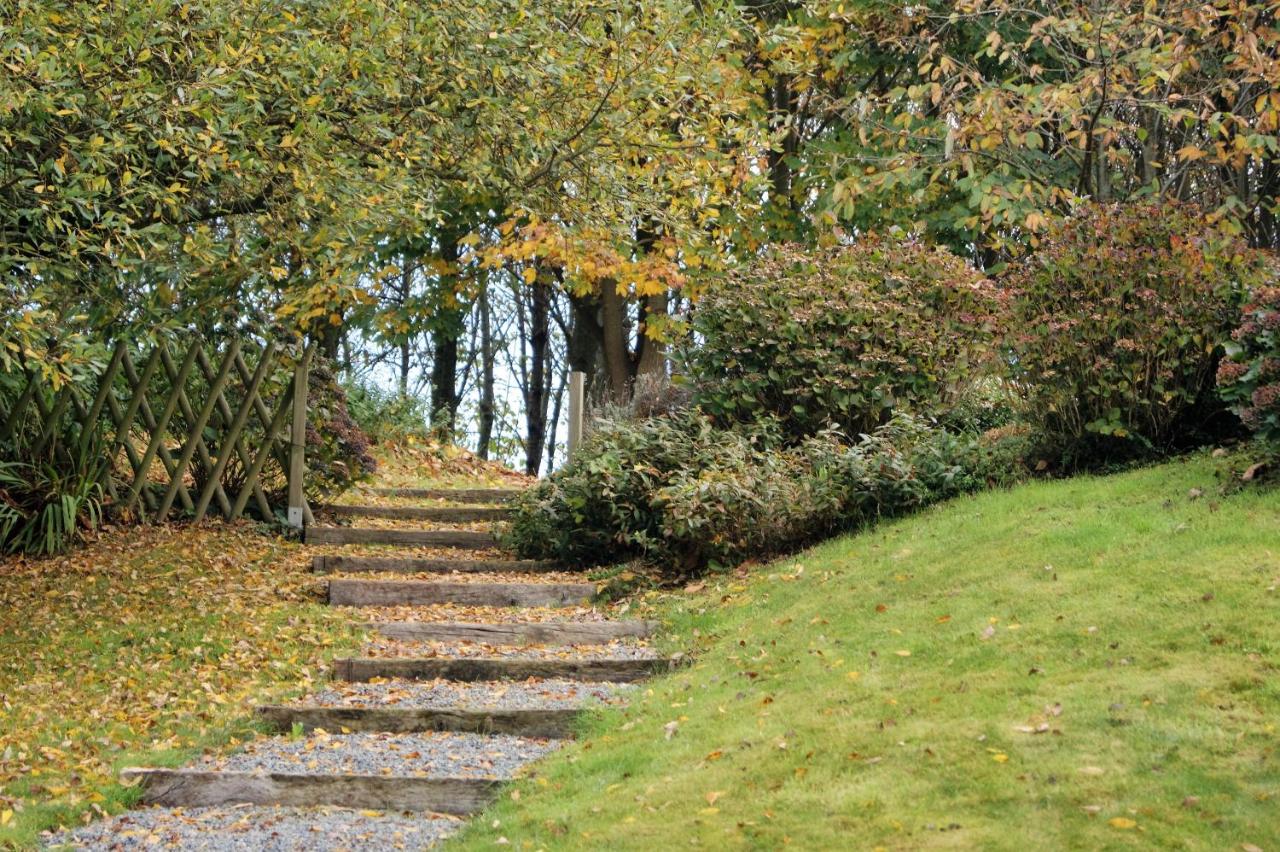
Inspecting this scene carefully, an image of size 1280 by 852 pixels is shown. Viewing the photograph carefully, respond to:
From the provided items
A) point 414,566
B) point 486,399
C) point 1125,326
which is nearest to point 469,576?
point 414,566

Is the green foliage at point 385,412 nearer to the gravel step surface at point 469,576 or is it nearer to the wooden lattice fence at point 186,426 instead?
the wooden lattice fence at point 186,426

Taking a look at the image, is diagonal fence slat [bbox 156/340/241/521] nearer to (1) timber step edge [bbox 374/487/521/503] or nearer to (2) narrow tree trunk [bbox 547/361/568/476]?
(1) timber step edge [bbox 374/487/521/503]

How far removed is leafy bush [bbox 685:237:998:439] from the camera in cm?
1182

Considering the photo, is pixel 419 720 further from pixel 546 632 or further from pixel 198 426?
pixel 198 426

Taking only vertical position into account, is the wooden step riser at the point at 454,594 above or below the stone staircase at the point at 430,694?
above

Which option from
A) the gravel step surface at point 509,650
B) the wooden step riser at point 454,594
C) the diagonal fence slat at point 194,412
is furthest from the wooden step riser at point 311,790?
the diagonal fence slat at point 194,412

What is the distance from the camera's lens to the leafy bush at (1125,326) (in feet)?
31.6

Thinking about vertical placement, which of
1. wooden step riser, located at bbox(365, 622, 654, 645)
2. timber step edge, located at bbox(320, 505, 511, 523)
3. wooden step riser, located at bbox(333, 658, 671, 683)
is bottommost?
wooden step riser, located at bbox(333, 658, 671, 683)

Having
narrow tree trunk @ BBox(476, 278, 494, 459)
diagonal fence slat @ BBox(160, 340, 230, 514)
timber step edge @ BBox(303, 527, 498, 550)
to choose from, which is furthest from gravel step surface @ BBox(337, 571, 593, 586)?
narrow tree trunk @ BBox(476, 278, 494, 459)

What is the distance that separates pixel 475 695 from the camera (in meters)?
7.98

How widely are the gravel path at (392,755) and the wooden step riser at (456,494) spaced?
7.72 metres

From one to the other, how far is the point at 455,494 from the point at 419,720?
7992mm

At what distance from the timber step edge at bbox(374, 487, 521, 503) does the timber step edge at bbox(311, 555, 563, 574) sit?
10.9 ft

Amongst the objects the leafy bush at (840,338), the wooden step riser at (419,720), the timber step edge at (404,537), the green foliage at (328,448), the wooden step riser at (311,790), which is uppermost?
the leafy bush at (840,338)
